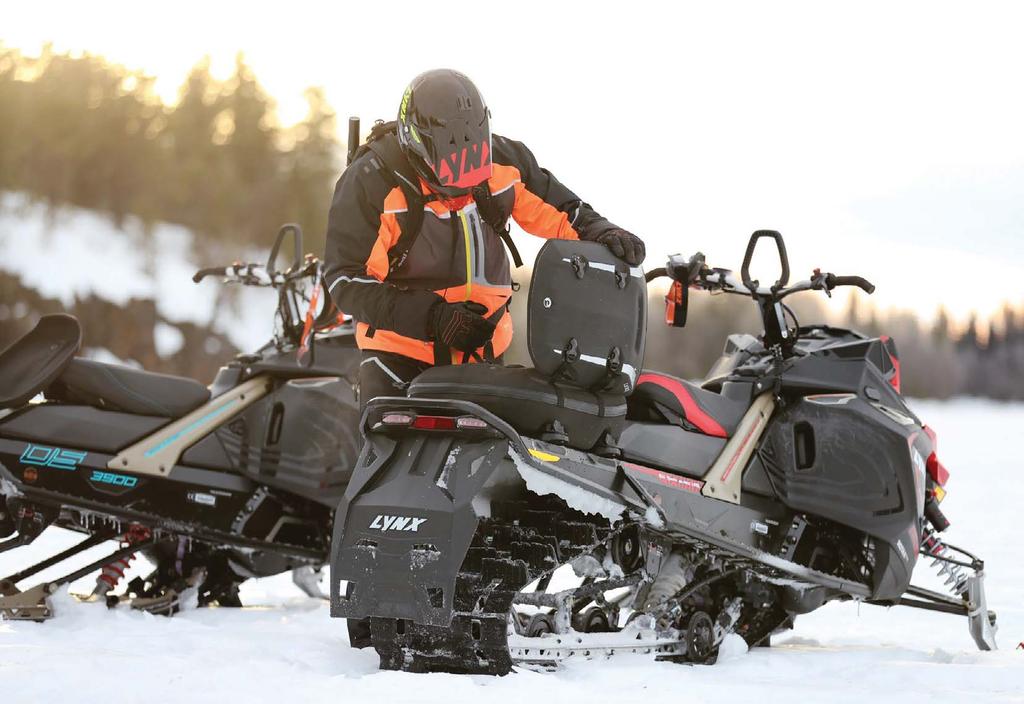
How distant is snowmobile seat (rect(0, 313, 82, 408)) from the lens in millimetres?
4949

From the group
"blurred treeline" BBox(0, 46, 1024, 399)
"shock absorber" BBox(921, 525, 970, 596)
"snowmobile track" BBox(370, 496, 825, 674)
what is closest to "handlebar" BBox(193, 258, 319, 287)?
"snowmobile track" BBox(370, 496, 825, 674)

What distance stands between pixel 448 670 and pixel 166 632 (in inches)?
66.4

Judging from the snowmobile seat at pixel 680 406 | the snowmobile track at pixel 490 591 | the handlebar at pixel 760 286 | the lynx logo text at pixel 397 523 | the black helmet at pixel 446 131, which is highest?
the black helmet at pixel 446 131

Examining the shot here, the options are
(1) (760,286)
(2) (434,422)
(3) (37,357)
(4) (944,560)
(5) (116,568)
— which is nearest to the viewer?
→ (2) (434,422)

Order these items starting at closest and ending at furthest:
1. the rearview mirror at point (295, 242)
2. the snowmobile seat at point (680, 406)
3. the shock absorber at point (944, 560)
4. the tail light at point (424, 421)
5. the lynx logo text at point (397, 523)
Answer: the lynx logo text at point (397, 523), the tail light at point (424, 421), the snowmobile seat at point (680, 406), the shock absorber at point (944, 560), the rearview mirror at point (295, 242)

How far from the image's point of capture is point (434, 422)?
328cm

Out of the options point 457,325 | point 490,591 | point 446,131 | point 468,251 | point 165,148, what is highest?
point 165,148

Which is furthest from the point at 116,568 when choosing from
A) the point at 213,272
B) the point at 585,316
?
the point at 585,316

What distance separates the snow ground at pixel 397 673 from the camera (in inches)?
124

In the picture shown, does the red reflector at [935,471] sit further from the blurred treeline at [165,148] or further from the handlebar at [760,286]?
the blurred treeline at [165,148]

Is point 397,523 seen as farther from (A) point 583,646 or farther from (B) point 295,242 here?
(B) point 295,242

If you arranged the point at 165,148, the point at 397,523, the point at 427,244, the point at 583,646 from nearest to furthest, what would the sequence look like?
the point at 397,523
the point at 583,646
the point at 427,244
the point at 165,148

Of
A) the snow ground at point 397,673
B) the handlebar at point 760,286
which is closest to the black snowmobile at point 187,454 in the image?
the snow ground at point 397,673

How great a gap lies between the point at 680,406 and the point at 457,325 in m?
1.05
